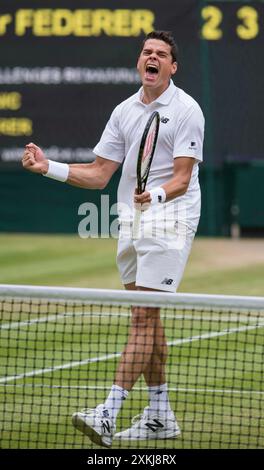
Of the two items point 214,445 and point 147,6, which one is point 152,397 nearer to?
point 214,445

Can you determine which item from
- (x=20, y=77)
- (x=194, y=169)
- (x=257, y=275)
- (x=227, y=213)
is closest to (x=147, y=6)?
(x=20, y=77)

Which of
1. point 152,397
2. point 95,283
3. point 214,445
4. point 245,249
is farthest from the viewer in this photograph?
point 245,249

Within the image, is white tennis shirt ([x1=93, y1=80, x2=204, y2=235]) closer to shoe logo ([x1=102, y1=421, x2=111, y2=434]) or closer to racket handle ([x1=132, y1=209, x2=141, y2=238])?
racket handle ([x1=132, y1=209, x2=141, y2=238])

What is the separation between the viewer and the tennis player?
22.0 feet

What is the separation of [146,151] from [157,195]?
0.28 meters

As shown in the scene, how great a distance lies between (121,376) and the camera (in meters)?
6.64

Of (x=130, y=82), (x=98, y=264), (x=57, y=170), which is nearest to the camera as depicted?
(x=57, y=170)

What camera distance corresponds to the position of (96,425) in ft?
20.8

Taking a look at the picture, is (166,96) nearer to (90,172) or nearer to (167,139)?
(167,139)

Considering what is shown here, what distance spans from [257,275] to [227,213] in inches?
146

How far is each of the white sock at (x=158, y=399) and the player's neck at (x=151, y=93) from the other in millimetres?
1702

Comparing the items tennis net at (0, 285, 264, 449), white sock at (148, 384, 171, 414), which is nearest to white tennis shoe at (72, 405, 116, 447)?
tennis net at (0, 285, 264, 449)

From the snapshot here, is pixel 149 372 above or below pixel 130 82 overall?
below

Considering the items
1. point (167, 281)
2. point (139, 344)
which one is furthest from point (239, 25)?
point (139, 344)
